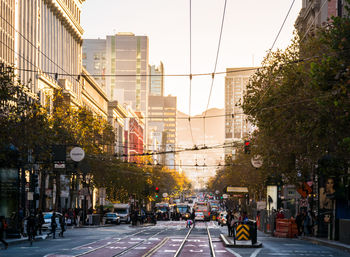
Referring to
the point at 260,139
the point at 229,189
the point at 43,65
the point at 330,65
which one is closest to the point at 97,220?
the point at 229,189

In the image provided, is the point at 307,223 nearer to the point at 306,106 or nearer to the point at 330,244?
the point at 330,244

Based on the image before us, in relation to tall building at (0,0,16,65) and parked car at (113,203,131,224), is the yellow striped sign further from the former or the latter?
parked car at (113,203,131,224)

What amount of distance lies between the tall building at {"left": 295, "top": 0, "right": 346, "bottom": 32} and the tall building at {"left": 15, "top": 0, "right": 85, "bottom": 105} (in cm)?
2662

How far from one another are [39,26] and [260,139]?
187ft

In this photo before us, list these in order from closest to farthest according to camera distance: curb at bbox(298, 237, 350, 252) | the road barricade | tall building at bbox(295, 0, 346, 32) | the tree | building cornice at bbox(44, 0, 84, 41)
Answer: the tree, curb at bbox(298, 237, 350, 252), the road barricade, tall building at bbox(295, 0, 346, 32), building cornice at bbox(44, 0, 84, 41)

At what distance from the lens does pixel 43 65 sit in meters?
95.9

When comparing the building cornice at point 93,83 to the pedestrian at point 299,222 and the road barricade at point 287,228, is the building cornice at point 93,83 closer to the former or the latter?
the pedestrian at point 299,222

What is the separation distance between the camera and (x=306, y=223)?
51531mm

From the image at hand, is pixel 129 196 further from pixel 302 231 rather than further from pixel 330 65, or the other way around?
pixel 330 65

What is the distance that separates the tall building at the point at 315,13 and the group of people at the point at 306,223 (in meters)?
17.7

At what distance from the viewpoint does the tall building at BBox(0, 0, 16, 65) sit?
74.9 m

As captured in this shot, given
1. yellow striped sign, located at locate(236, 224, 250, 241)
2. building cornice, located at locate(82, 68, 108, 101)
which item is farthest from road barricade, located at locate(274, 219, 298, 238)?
building cornice, located at locate(82, 68, 108, 101)

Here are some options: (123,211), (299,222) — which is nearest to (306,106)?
(299,222)

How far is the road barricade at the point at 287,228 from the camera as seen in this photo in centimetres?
5159
